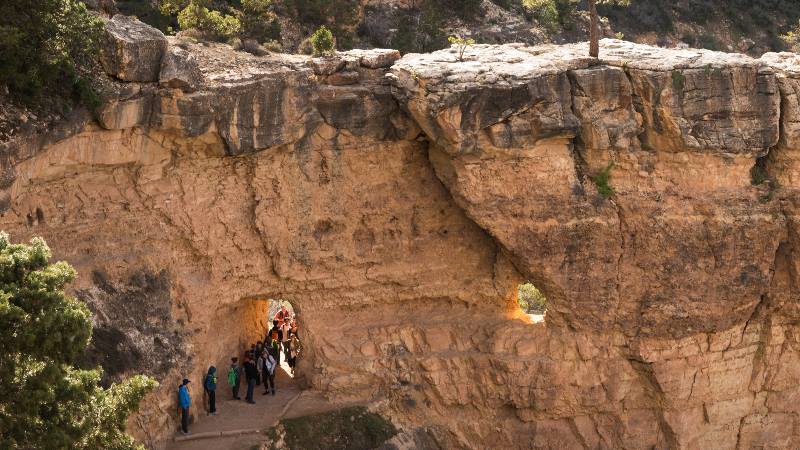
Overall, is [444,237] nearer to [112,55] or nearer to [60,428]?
[112,55]

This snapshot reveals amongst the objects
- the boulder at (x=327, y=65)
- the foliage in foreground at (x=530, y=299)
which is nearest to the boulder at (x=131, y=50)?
the boulder at (x=327, y=65)

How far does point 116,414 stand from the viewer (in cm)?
1758

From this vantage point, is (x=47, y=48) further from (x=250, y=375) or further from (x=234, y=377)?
(x=250, y=375)

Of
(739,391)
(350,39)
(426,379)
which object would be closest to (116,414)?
(426,379)

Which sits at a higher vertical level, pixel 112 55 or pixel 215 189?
pixel 112 55

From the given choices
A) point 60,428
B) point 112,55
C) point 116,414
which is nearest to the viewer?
point 60,428

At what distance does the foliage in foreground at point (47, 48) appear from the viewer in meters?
20.9

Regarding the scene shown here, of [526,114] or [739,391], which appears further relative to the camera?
[739,391]

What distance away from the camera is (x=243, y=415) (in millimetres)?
26047

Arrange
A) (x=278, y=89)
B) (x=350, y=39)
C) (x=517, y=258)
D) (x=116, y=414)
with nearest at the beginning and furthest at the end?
(x=116, y=414)
(x=278, y=89)
(x=517, y=258)
(x=350, y=39)

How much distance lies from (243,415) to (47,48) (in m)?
10.7

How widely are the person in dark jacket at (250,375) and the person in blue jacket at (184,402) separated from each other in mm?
2377

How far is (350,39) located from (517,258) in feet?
55.5

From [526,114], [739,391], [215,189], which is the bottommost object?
[739,391]
